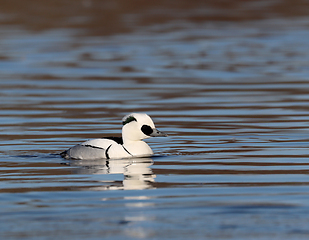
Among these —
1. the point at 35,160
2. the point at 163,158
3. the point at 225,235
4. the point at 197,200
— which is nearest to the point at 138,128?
the point at 163,158

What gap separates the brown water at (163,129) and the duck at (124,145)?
18 centimetres

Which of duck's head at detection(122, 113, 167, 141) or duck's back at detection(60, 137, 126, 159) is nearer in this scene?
duck's back at detection(60, 137, 126, 159)

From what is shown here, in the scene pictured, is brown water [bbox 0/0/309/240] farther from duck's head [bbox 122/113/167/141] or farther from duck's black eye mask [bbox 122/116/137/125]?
A: duck's black eye mask [bbox 122/116/137/125]

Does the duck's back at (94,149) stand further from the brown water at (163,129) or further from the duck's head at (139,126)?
the duck's head at (139,126)

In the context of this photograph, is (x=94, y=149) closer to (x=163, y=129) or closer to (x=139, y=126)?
(x=139, y=126)

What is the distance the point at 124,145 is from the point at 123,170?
106cm

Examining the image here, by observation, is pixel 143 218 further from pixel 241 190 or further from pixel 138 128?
pixel 138 128

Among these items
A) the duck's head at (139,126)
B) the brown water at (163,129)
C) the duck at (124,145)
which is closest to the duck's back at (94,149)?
the duck at (124,145)

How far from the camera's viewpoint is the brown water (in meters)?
7.90

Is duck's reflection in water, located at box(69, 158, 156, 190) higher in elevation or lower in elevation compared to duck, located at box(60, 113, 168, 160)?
lower

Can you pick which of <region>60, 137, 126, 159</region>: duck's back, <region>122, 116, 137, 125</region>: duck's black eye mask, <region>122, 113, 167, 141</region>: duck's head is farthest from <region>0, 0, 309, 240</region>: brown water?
<region>122, 116, 137, 125</region>: duck's black eye mask

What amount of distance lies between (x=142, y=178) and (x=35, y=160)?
227cm

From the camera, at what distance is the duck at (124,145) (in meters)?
11.8

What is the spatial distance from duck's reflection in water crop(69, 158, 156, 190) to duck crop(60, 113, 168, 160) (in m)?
0.10
